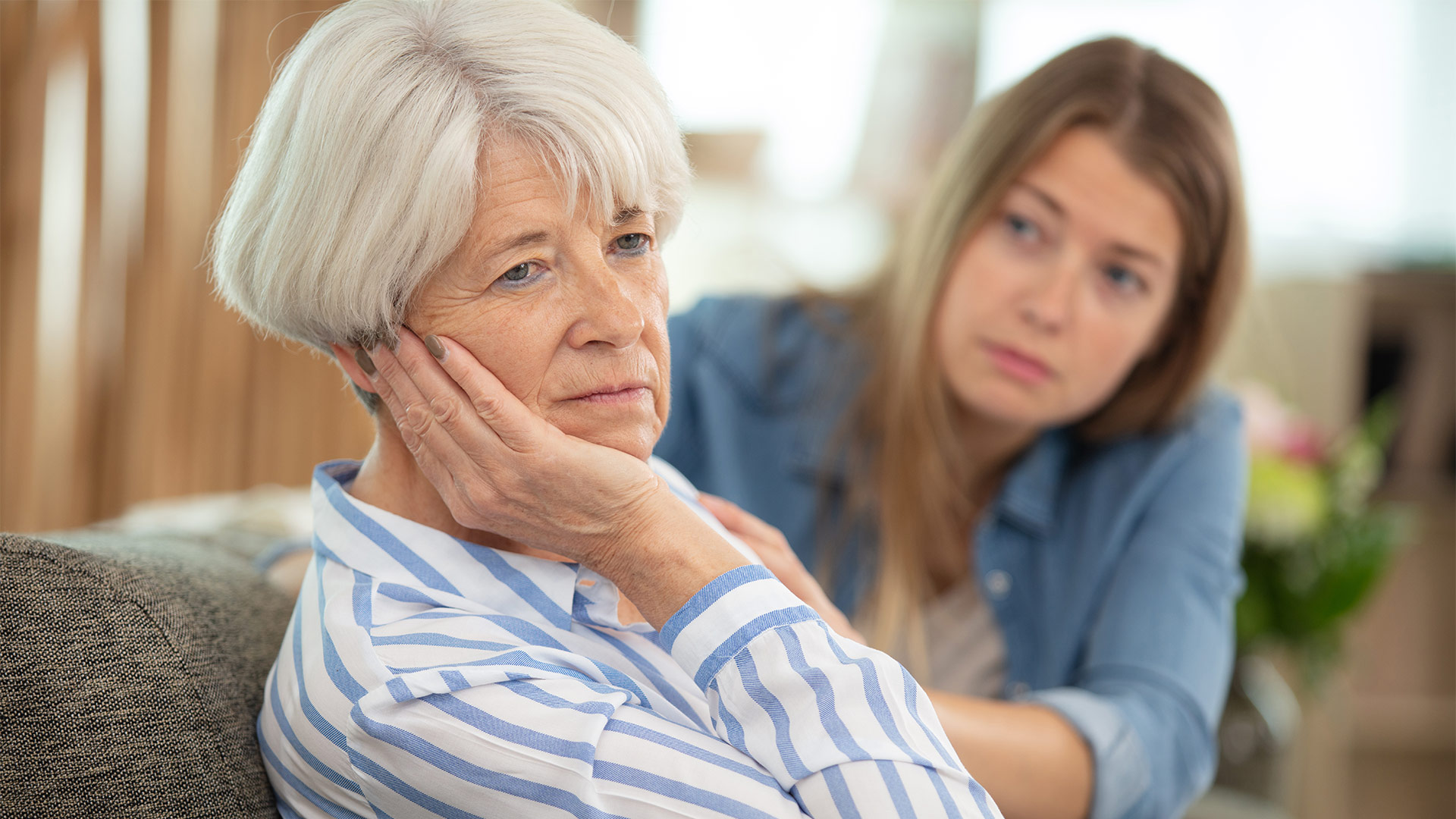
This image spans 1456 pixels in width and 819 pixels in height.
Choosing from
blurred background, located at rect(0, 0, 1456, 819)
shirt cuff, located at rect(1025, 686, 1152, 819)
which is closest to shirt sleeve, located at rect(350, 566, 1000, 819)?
shirt cuff, located at rect(1025, 686, 1152, 819)

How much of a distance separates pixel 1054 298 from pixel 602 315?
0.82m

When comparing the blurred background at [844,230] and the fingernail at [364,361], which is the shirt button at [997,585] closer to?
the blurred background at [844,230]

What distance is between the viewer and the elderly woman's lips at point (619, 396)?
85 centimetres

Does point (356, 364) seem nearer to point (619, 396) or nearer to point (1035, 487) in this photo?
point (619, 396)

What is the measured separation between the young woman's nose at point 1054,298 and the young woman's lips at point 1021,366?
0.05 metres

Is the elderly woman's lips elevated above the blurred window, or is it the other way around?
the blurred window

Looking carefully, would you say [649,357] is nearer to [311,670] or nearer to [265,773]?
[311,670]

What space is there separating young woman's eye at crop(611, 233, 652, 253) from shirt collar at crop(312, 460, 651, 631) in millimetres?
270

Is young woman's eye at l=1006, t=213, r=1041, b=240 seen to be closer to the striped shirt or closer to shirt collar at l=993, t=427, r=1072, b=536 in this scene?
shirt collar at l=993, t=427, r=1072, b=536

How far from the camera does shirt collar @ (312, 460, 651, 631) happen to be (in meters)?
0.84

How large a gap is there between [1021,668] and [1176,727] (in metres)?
0.27

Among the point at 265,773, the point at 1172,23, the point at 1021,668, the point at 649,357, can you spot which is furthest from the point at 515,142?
the point at 1172,23

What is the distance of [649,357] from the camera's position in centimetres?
88

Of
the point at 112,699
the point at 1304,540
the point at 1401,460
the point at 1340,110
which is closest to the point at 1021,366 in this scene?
the point at 1304,540
